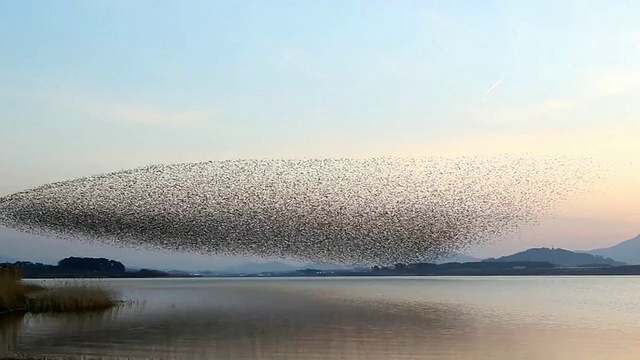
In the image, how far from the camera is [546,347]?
24969mm

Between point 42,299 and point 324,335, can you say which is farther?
point 42,299

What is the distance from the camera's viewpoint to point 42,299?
38312 mm

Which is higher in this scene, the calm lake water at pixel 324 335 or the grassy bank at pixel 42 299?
the grassy bank at pixel 42 299

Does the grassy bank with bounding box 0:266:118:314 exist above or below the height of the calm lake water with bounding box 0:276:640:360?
above

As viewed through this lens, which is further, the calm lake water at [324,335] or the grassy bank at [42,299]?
the grassy bank at [42,299]

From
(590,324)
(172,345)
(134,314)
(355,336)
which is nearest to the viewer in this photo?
(172,345)

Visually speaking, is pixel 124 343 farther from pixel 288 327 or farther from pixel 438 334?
pixel 438 334

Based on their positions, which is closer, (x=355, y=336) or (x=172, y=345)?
(x=172, y=345)

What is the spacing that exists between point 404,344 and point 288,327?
783cm

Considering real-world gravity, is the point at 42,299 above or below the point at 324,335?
above

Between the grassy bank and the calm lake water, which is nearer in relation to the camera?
the calm lake water

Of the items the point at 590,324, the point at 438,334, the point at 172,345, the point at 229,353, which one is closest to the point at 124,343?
→ the point at 172,345

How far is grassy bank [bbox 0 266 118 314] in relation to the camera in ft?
122

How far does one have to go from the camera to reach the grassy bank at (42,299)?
37.2 metres
